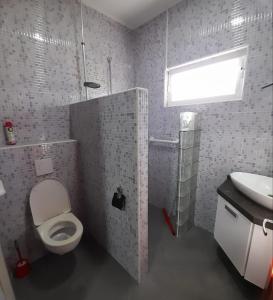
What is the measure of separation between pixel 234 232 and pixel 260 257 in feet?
0.71

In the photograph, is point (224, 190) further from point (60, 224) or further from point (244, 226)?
point (60, 224)

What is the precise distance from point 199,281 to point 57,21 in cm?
269

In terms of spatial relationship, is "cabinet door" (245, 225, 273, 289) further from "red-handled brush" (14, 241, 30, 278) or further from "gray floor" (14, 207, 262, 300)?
"red-handled brush" (14, 241, 30, 278)

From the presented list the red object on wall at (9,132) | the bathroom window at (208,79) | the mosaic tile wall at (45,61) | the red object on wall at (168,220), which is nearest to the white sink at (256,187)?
the bathroom window at (208,79)

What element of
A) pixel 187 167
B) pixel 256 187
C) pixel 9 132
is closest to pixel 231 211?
pixel 256 187

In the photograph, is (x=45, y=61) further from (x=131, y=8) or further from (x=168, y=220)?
(x=168, y=220)

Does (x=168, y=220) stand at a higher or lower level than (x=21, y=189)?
lower

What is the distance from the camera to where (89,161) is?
5.19 ft

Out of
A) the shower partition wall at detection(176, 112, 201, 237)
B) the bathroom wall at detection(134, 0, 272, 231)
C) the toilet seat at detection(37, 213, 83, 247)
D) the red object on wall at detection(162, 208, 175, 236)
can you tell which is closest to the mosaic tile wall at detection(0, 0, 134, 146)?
the bathroom wall at detection(134, 0, 272, 231)

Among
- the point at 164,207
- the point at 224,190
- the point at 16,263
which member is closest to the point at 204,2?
the point at 224,190

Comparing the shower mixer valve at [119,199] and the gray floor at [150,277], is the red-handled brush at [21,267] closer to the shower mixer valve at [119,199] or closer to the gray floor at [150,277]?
the gray floor at [150,277]

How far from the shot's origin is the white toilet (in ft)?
4.54

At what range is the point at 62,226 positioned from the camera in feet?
4.96

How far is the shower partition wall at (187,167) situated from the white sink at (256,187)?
451 mm
